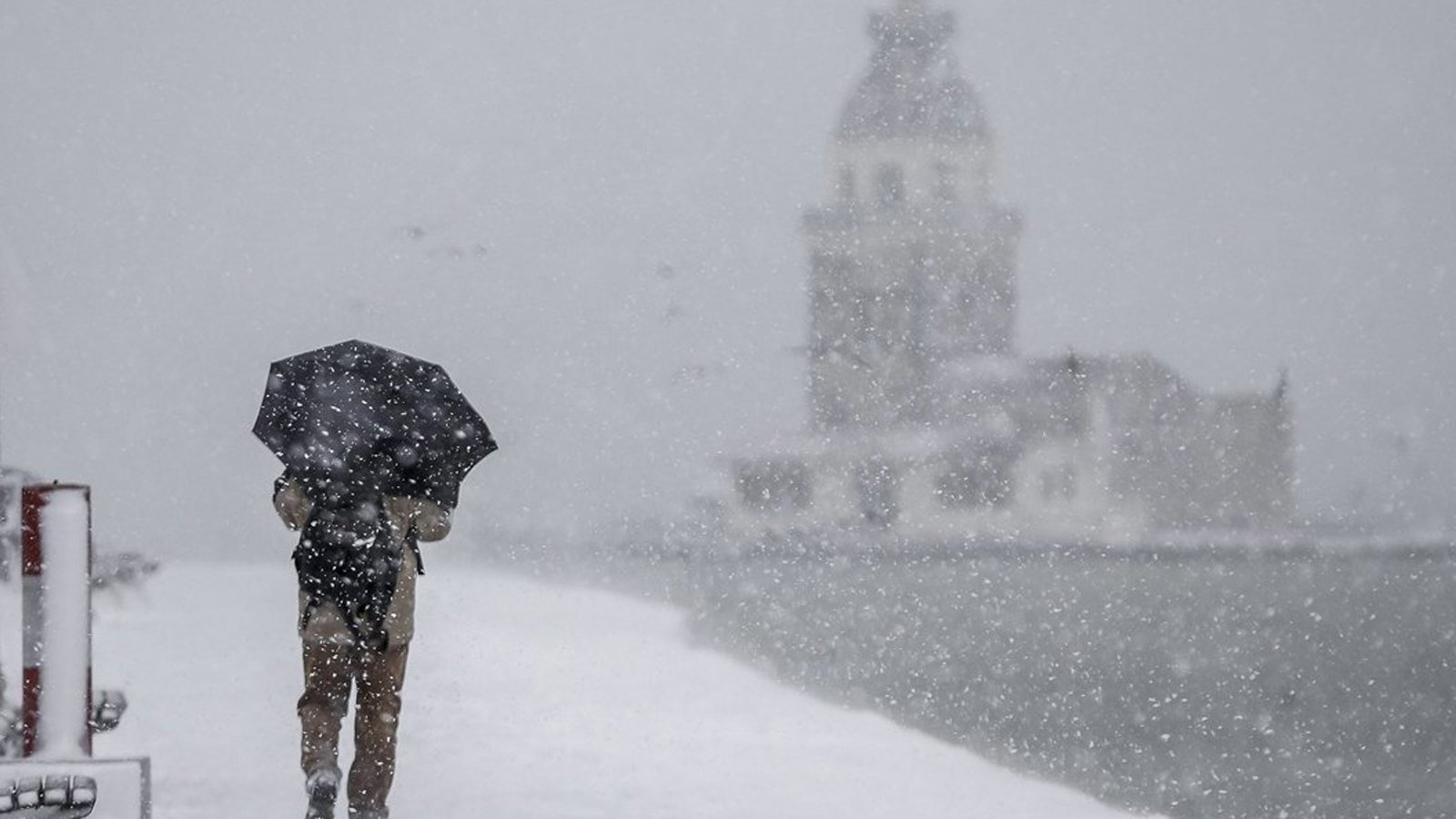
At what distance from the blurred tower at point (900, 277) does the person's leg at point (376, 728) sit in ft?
288

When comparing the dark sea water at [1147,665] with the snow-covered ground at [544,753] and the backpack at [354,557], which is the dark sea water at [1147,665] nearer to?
the snow-covered ground at [544,753]

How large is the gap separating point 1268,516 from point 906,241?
3024 cm

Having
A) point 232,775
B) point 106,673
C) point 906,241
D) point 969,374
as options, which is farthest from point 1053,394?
point 232,775

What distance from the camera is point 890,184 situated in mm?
103625

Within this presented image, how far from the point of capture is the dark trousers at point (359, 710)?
5.08m

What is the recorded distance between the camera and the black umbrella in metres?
4.95

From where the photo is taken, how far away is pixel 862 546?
100 m

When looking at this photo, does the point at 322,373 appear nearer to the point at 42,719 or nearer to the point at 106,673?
the point at 42,719

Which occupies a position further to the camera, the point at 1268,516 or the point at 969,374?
the point at 1268,516

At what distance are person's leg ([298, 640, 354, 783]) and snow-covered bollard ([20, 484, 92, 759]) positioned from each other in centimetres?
122

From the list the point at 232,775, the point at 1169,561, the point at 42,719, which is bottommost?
the point at 1169,561

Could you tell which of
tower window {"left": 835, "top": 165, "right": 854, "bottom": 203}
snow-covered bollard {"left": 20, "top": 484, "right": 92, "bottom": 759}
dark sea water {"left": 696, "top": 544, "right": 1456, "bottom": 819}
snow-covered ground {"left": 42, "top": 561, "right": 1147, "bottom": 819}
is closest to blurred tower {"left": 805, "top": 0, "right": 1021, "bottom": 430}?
tower window {"left": 835, "top": 165, "right": 854, "bottom": 203}

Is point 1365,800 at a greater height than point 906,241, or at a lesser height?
lesser

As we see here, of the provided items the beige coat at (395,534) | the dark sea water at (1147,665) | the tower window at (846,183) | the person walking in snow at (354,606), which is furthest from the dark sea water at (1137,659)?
the tower window at (846,183)
